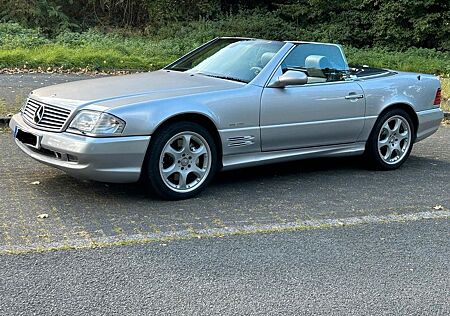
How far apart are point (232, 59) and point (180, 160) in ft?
5.21

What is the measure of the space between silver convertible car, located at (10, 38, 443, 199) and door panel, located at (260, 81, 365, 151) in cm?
1

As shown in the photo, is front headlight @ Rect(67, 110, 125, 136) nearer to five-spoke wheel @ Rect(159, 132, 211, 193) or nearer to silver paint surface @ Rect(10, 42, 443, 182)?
silver paint surface @ Rect(10, 42, 443, 182)

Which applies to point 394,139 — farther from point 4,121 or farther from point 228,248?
point 4,121

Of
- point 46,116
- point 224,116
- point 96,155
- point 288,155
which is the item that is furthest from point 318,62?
point 46,116

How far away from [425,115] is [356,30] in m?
18.1

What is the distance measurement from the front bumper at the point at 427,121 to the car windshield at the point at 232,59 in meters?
2.05

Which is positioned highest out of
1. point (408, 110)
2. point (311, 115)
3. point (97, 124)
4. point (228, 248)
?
point (97, 124)

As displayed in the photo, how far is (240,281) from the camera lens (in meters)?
4.28

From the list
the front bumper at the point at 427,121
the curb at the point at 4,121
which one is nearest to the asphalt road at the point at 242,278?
the front bumper at the point at 427,121

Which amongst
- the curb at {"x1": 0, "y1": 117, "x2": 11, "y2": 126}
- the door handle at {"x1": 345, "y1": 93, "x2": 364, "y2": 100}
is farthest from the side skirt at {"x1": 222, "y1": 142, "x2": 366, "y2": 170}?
the curb at {"x1": 0, "y1": 117, "x2": 11, "y2": 126}

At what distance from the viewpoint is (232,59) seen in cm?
711

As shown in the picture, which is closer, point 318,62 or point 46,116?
point 46,116

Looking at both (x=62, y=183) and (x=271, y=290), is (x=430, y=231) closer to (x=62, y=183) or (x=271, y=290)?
(x=271, y=290)

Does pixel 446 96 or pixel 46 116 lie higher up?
pixel 46 116
